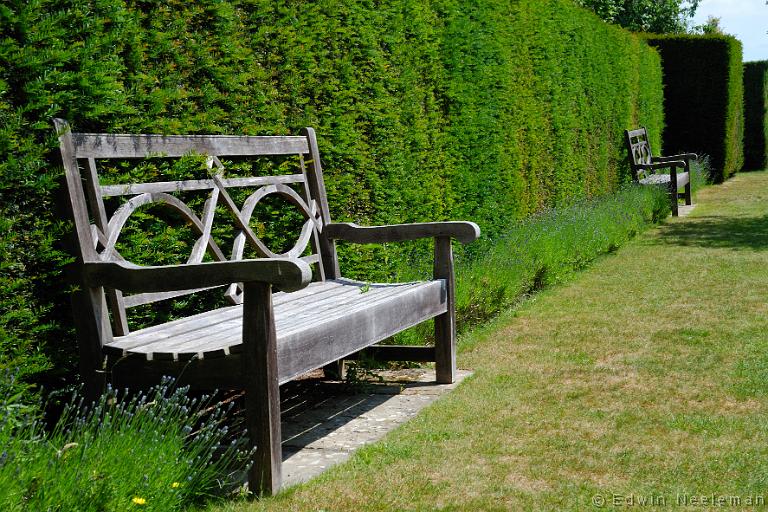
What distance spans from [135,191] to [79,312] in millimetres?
571

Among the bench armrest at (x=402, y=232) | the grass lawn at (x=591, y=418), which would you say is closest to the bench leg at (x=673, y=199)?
the grass lawn at (x=591, y=418)

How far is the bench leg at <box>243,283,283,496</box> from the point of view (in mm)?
3143

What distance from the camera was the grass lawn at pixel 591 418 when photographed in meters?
3.36

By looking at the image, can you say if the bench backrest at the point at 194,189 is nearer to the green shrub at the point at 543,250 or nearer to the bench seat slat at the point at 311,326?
the bench seat slat at the point at 311,326

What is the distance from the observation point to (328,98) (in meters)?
5.64

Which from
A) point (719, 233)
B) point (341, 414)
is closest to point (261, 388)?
point (341, 414)

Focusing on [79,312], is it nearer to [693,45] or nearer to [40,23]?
[40,23]

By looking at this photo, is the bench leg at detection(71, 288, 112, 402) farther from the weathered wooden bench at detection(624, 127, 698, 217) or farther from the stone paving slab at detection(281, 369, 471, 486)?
the weathered wooden bench at detection(624, 127, 698, 217)

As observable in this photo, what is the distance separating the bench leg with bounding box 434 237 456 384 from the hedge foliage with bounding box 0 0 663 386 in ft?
2.86

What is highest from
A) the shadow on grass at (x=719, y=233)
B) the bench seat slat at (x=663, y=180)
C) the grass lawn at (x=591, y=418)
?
the grass lawn at (x=591, y=418)

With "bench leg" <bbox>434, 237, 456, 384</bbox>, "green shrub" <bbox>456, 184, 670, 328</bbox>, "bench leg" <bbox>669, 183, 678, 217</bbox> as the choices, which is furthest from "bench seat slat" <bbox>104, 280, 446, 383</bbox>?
"bench leg" <bbox>669, 183, 678, 217</bbox>

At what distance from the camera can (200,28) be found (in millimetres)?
4348

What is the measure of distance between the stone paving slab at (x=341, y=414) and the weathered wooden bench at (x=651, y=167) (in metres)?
10.1

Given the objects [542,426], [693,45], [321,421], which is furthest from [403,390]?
[693,45]
